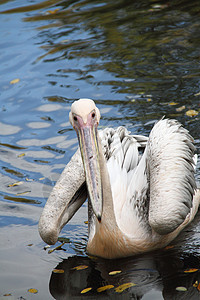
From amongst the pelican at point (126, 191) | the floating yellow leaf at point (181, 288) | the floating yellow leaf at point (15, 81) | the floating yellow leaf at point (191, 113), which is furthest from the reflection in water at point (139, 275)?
the floating yellow leaf at point (15, 81)

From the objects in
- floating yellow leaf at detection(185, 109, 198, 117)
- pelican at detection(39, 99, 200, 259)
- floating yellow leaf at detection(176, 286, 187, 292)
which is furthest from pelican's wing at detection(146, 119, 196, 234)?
floating yellow leaf at detection(185, 109, 198, 117)

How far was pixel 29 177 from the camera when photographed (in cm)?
676

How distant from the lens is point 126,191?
5.53 m

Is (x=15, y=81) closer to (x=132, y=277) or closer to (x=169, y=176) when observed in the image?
(x=169, y=176)

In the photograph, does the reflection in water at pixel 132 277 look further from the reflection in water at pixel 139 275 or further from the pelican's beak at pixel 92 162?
the pelican's beak at pixel 92 162

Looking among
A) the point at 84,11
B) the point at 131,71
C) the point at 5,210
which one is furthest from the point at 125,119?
the point at 84,11

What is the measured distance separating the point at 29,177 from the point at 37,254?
62.0 inches

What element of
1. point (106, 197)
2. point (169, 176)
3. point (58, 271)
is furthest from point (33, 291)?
point (169, 176)

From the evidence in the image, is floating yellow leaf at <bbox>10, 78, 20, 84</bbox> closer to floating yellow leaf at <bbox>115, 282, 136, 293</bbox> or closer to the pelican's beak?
the pelican's beak

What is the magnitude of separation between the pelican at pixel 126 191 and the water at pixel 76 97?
0.73 feet

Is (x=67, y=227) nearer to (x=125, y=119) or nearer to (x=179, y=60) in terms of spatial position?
(x=125, y=119)

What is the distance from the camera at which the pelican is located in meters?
4.38

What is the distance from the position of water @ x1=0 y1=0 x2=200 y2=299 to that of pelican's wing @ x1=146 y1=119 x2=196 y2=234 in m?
0.51

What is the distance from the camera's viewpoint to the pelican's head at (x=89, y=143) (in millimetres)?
4266
